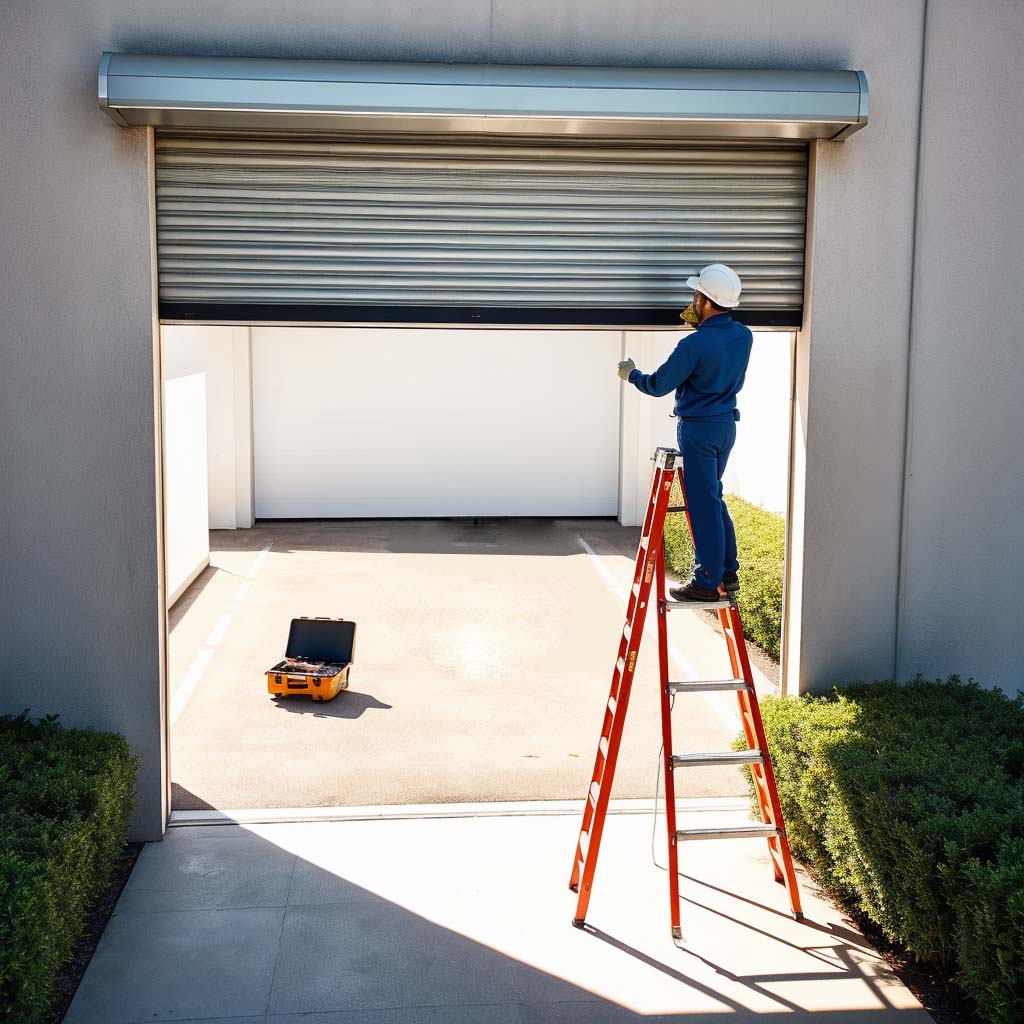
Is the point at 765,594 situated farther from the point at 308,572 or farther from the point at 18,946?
the point at 18,946

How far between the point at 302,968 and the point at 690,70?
4264mm

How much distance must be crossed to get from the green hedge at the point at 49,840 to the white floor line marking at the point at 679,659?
4.26m

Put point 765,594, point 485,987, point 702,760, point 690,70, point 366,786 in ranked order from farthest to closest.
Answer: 1. point 765,594
2. point 366,786
3. point 690,70
4. point 702,760
5. point 485,987

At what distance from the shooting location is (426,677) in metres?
9.59

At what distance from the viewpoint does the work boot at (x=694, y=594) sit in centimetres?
541

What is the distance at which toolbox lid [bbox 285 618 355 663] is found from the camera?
9266 millimetres

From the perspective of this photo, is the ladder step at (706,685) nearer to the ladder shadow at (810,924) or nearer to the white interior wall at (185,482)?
the ladder shadow at (810,924)

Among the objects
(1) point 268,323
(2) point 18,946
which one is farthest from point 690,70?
(2) point 18,946

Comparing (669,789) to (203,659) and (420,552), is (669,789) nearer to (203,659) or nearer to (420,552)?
(203,659)

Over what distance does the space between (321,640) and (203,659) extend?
1.26 meters

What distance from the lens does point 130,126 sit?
19.1 feet

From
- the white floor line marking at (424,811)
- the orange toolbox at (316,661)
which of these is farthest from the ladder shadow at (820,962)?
the orange toolbox at (316,661)

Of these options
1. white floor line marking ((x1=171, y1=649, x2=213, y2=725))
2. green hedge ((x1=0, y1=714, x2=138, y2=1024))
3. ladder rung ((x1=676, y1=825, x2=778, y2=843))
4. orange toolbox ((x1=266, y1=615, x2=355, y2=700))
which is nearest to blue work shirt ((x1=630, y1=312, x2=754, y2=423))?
ladder rung ((x1=676, y1=825, x2=778, y2=843))

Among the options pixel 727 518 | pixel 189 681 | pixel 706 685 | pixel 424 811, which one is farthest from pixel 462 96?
pixel 189 681
